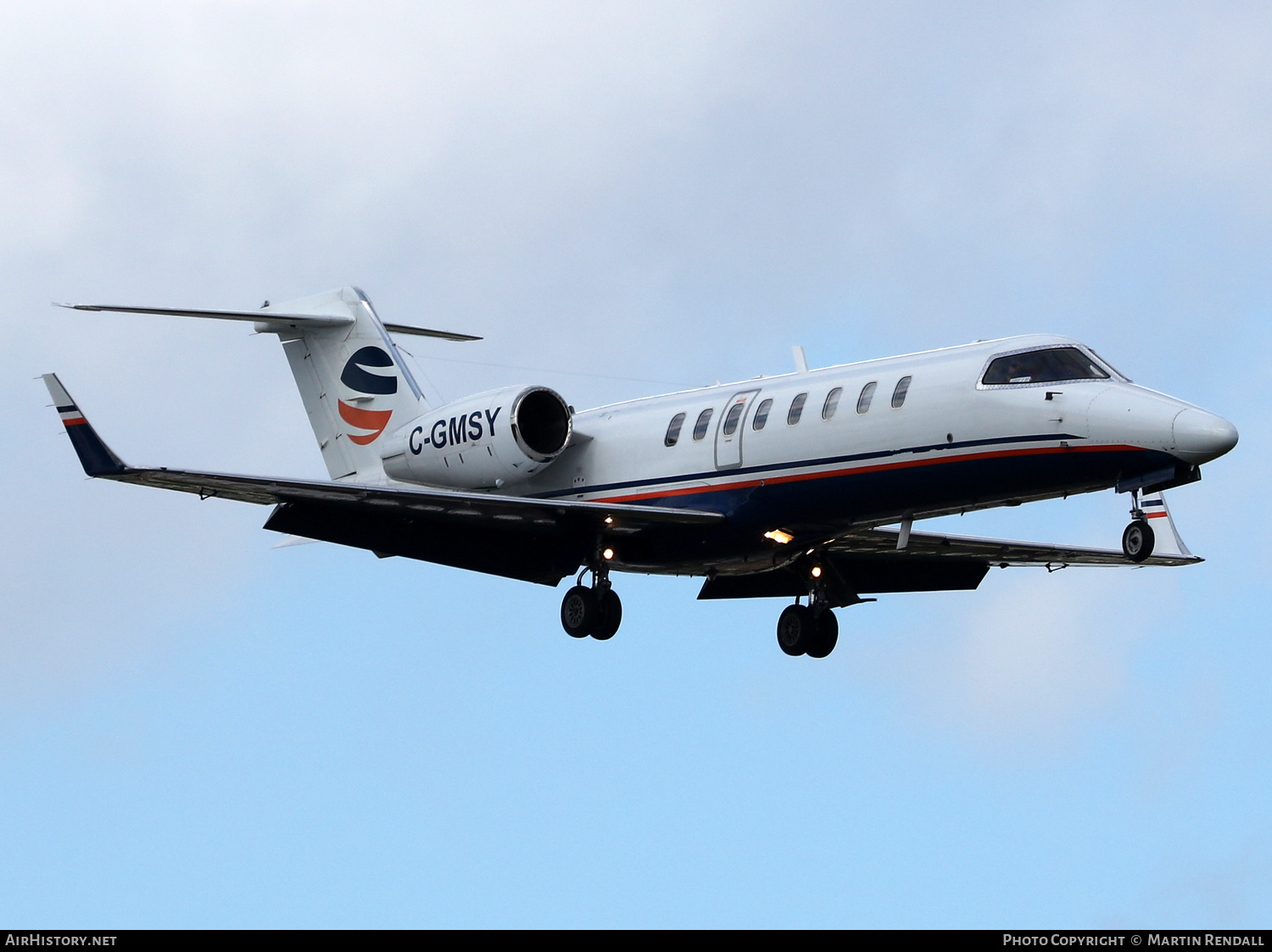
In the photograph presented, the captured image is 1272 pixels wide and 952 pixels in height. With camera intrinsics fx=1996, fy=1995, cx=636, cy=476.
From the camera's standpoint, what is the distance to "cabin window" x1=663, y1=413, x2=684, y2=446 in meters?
26.5

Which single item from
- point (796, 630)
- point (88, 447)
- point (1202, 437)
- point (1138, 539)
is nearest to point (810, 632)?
point (796, 630)

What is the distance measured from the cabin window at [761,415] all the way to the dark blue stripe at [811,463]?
549 mm

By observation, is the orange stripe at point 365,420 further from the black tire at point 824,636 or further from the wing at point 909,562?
the black tire at point 824,636

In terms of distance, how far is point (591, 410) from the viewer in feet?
92.5


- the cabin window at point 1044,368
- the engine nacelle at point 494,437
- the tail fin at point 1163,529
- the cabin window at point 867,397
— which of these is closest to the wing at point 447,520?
the engine nacelle at point 494,437

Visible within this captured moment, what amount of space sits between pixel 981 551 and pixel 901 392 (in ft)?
17.4

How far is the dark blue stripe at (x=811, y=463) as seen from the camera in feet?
75.6

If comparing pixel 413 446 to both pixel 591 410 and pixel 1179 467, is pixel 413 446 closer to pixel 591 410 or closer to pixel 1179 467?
pixel 591 410

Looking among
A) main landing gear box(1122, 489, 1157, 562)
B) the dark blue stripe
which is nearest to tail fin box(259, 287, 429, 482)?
the dark blue stripe

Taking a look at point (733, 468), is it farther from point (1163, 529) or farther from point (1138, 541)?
point (1163, 529)

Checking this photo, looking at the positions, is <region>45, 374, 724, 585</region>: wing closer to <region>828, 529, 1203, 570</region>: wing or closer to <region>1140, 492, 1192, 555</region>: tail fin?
<region>828, 529, 1203, 570</region>: wing

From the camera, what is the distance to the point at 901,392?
78.8 ft
